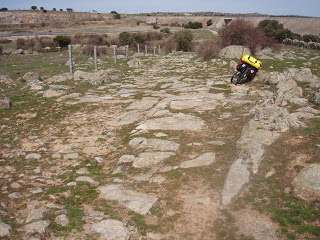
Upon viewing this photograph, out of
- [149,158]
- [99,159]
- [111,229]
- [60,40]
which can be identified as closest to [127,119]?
[99,159]

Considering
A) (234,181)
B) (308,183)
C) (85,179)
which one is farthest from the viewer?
(85,179)

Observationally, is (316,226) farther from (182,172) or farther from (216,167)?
(182,172)

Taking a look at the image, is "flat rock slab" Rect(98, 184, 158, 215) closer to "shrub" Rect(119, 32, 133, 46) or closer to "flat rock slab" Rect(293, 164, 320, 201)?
"flat rock slab" Rect(293, 164, 320, 201)

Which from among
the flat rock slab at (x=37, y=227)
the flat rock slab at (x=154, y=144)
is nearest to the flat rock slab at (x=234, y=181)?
the flat rock slab at (x=154, y=144)

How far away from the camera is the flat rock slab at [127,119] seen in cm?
765

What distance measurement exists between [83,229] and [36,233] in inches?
21.4

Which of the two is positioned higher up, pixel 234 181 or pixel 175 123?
pixel 175 123

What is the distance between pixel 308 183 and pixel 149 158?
269cm

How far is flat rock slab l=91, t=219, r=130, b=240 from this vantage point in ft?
11.4

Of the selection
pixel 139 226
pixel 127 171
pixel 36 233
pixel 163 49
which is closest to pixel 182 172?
pixel 127 171

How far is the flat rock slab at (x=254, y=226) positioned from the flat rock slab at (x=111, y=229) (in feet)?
4.67

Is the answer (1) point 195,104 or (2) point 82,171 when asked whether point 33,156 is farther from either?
(1) point 195,104

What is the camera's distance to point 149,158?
5.46 m

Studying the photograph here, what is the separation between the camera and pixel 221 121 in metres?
7.07
